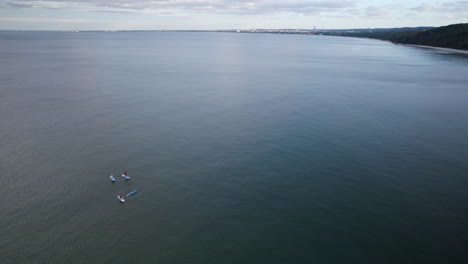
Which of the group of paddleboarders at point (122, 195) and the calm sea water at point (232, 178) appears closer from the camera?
the calm sea water at point (232, 178)

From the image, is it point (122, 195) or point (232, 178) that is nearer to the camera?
point (122, 195)

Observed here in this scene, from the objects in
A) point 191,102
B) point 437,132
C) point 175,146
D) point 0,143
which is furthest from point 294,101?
point 0,143

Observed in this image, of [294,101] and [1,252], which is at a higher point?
[294,101]

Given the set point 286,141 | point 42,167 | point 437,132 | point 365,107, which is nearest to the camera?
point 42,167

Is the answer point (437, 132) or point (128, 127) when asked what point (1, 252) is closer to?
point (128, 127)

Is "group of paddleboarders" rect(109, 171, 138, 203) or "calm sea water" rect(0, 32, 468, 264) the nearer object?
"calm sea water" rect(0, 32, 468, 264)

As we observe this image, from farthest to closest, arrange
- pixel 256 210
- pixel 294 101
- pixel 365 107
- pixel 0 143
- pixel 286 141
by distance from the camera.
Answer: pixel 294 101 → pixel 365 107 → pixel 286 141 → pixel 0 143 → pixel 256 210

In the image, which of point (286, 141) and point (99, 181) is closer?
point (99, 181)

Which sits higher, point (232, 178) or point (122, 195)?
point (232, 178)
